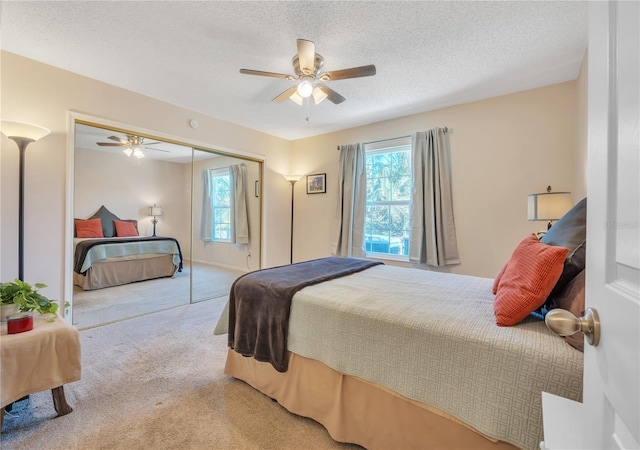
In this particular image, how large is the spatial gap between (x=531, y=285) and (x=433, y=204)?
228 cm

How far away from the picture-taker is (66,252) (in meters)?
2.66

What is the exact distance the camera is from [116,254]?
137 inches

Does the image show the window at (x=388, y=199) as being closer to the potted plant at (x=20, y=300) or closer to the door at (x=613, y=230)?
the door at (x=613, y=230)

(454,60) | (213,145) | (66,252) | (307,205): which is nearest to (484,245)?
(454,60)

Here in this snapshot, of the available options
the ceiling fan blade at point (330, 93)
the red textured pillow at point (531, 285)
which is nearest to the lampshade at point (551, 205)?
the red textured pillow at point (531, 285)

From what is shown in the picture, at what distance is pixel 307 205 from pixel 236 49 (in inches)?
109

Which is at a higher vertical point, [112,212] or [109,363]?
[112,212]

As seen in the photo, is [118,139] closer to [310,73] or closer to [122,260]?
[122,260]

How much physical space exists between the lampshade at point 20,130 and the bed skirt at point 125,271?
140cm

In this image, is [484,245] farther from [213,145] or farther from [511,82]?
[213,145]

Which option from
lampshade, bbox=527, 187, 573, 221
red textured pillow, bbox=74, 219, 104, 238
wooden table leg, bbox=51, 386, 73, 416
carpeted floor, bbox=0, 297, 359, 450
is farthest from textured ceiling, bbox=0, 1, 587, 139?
carpeted floor, bbox=0, 297, 359, 450

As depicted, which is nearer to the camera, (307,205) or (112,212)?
(112,212)

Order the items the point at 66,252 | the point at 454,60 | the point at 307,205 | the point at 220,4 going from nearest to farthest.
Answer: the point at 220,4, the point at 454,60, the point at 66,252, the point at 307,205

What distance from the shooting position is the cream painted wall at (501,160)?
2.74m
